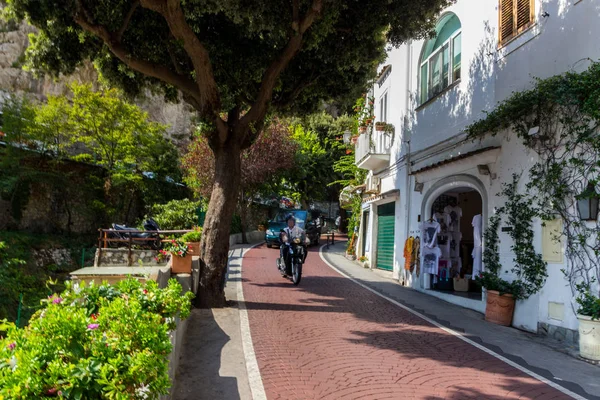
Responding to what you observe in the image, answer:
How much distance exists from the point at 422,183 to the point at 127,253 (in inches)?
347

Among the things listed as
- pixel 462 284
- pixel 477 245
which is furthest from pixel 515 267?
pixel 462 284

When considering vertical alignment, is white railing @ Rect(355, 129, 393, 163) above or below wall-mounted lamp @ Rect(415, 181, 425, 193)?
above

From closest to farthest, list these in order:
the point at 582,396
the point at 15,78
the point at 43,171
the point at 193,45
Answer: the point at 582,396, the point at 193,45, the point at 43,171, the point at 15,78

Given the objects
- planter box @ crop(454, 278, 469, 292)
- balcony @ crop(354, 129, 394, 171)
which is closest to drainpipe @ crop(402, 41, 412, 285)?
balcony @ crop(354, 129, 394, 171)

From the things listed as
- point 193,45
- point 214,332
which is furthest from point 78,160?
point 214,332

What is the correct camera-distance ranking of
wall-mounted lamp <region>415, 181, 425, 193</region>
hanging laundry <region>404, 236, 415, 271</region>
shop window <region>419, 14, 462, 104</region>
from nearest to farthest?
shop window <region>419, 14, 462, 104</region> < wall-mounted lamp <region>415, 181, 425, 193</region> < hanging laundry <region>404, 236, 415, 271</region>

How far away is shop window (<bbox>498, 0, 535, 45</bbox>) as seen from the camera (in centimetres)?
884

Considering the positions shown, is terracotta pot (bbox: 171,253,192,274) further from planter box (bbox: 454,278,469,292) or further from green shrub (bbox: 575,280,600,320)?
planter box (bbox: 454,278,469,292)

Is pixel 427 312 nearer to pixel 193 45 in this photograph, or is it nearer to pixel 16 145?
pixel 193 45

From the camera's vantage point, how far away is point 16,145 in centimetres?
1731

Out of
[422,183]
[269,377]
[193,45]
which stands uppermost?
[193,45]

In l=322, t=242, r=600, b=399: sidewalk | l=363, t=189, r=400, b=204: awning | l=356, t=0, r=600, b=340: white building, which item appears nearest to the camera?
l=322, t=242, r=600, b=399: sidewalk

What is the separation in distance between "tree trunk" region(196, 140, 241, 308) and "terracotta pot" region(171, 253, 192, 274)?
0.42m

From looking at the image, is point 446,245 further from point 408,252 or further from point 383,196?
point 383,196
